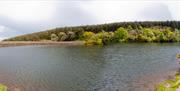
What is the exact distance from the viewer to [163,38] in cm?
16050

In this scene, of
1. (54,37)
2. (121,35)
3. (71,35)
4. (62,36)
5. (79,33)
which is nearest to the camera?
(121,35)

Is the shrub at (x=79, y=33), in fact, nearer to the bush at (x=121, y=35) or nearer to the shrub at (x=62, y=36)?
the shrub at (x=62, y=36)

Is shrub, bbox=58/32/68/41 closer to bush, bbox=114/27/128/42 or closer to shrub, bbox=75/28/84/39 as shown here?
shrub, bbox=75/28/84/39

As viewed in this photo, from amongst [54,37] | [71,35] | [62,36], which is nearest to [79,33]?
[71,35]

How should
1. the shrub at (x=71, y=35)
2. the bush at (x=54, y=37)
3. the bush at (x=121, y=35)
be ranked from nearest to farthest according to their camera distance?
the bush at (x=121, y=35) < the shrub at (x=71, y=35) < the bush at (x=54, y=37)

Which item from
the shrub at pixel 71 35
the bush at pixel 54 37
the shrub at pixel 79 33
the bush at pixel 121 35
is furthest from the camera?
the shrub at pixel 79 33

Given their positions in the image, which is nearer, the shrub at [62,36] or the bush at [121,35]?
the bush at [121,35]

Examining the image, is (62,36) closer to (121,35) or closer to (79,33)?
(79,33)

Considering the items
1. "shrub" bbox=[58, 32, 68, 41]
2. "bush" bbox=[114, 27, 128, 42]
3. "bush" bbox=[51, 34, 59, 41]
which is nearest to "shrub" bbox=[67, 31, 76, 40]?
"shrub" bbox=[58, 32, 68, 41]

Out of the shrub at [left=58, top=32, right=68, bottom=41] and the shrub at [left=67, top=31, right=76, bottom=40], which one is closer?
the shrub at [left=58, top=32, right=68, bottom=41]

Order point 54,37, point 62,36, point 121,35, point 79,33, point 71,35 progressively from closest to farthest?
point 121,35 → point 62,36 → point 71,35 → point 54,37 → point 79,33

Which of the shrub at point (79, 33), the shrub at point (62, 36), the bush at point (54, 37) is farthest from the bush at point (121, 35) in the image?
the bush at point (54, 37)

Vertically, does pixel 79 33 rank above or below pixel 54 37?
above

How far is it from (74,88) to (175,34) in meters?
142
